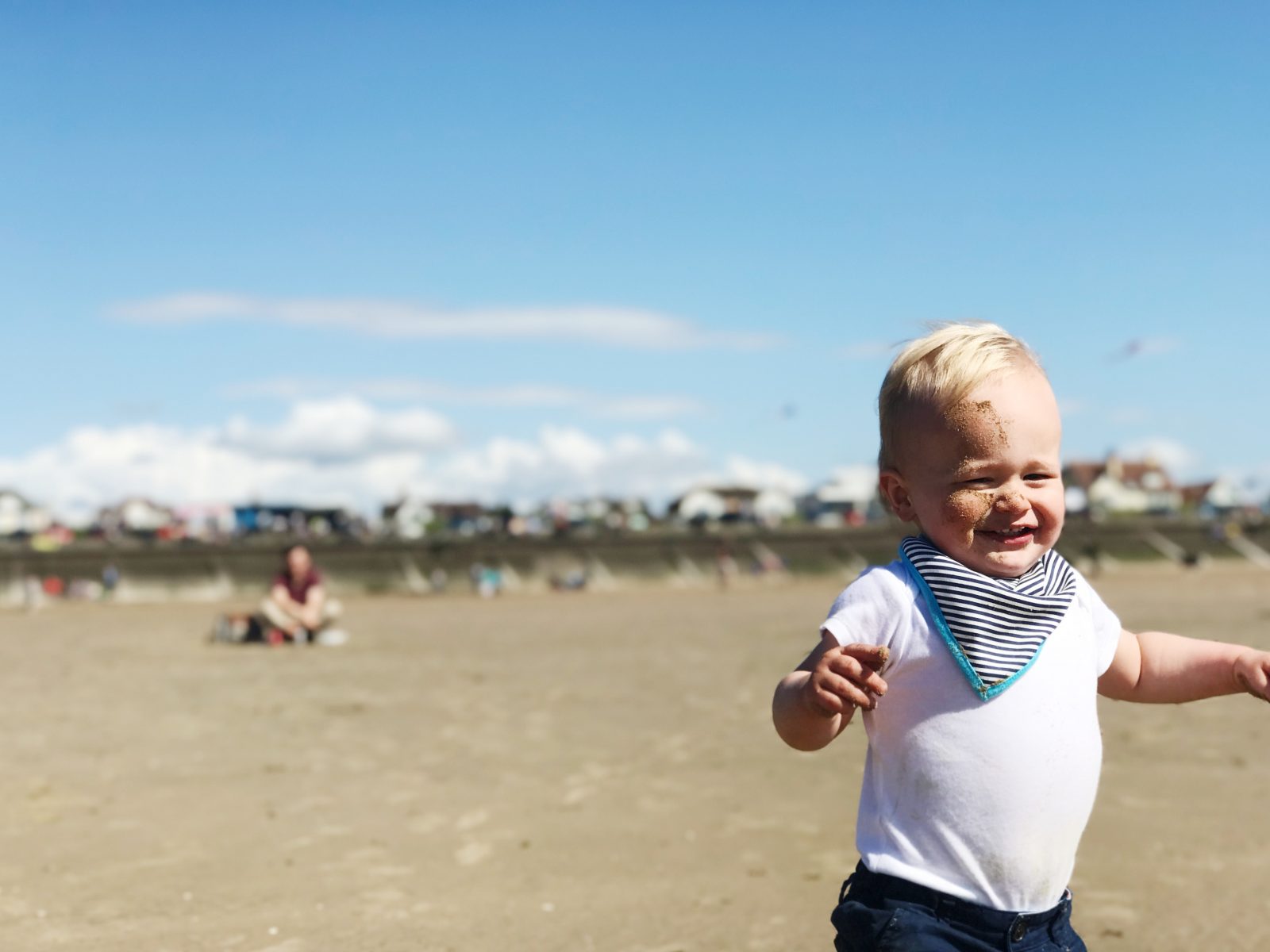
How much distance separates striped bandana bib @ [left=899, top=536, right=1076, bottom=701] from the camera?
2510 mm

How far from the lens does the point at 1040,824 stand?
256 cm

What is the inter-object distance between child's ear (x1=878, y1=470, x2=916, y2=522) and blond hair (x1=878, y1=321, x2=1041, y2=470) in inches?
0.9

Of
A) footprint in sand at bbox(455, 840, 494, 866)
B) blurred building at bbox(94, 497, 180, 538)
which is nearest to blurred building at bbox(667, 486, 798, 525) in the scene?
blurred building at bbox(94, 497, 180, 538)

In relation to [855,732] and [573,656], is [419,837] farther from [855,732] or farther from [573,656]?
[573,656]

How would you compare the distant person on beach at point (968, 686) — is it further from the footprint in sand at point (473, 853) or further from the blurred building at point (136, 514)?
the blurred building at point (136, 514)

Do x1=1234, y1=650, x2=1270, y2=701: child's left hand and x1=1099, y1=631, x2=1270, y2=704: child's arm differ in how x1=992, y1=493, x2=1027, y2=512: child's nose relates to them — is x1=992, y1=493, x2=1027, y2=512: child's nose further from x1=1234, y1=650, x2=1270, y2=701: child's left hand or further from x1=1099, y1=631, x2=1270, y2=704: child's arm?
x1=1234, y1=650, x2=1270, y2=701: child's left hand

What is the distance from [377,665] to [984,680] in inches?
472

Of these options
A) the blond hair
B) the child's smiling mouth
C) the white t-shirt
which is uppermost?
the blond hair

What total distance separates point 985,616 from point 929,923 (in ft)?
1.95

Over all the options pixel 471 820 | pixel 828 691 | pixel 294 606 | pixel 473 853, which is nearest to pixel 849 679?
pixel 828 691

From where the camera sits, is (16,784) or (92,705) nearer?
(16,784)

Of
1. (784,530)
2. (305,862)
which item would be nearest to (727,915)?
(305,862)

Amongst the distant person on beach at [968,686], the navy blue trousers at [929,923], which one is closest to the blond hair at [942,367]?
the distant person on beach at [968,686]

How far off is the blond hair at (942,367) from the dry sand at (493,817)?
2.62 metres
